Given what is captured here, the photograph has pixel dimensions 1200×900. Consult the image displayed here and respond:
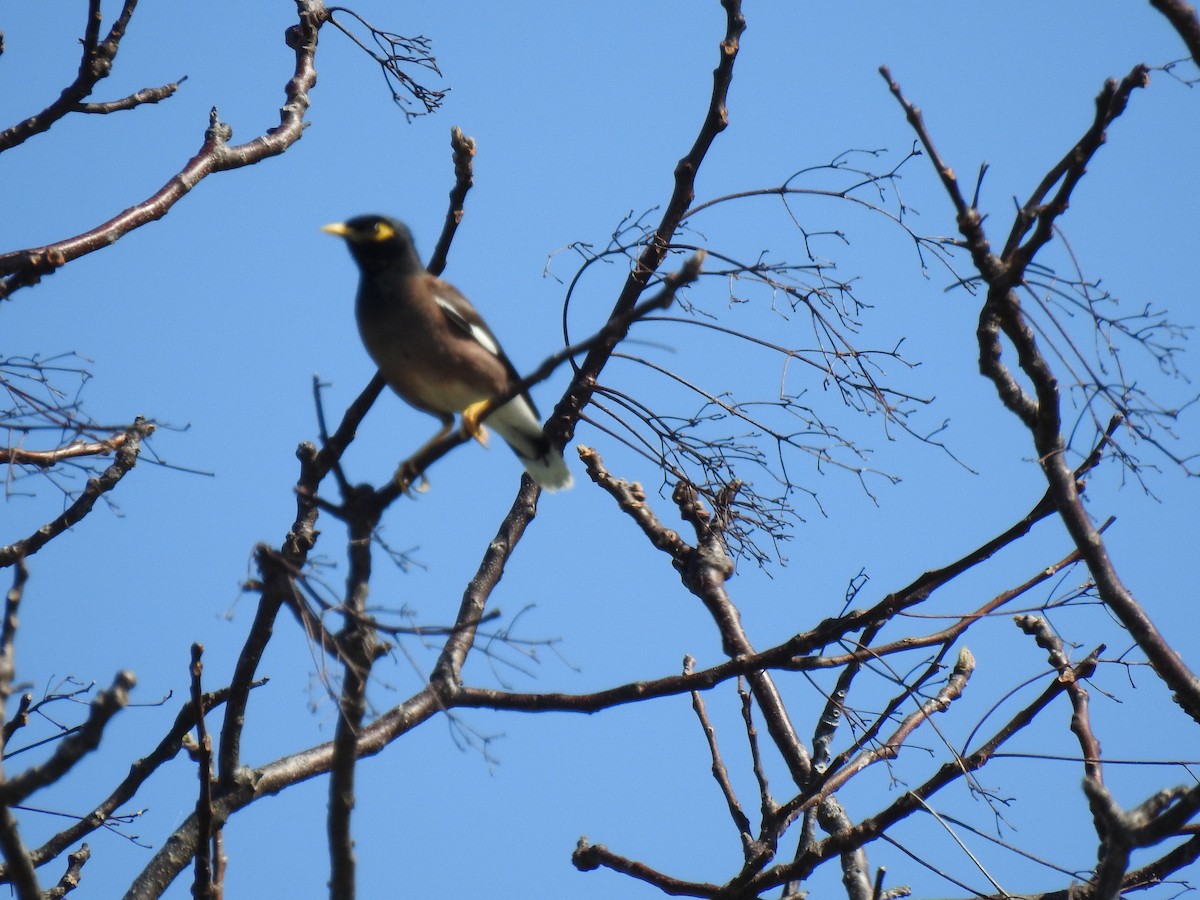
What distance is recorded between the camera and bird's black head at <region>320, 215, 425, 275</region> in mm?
4891

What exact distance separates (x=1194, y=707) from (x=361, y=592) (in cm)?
217

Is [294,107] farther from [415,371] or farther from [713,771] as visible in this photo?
[713,771]

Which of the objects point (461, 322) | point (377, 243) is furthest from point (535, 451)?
point (377, 243)

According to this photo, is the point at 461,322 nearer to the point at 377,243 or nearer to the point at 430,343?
the point at 430,343

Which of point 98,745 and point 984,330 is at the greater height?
point 984,330

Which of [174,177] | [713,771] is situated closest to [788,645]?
[713,771]

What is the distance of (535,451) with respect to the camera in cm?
489

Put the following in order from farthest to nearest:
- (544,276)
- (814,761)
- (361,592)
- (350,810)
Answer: (544,276) < (814,761) < (361,592) < (350,810)

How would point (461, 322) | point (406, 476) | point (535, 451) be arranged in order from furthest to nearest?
1. point (535, 451)
2. point (461, 322)
3. point (406, 476)

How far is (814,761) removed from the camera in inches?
145

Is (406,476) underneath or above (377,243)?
underneath

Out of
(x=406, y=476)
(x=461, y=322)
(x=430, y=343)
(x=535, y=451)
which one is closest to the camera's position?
(x=406, y=476)

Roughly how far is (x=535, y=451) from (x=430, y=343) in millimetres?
666

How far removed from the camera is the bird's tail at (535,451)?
4852 mm
